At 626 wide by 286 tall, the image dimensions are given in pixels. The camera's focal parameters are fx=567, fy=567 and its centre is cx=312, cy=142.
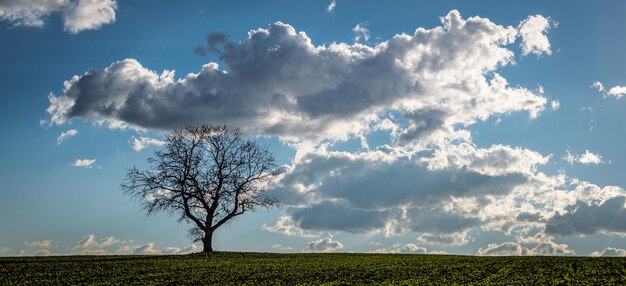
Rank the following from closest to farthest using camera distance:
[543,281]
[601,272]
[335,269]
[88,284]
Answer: [543,281] < [601,272] < [88,284] < [335,269]

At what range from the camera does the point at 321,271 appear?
39875 millimetres

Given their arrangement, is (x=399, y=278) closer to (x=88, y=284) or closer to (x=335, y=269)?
(x=335, y=269)

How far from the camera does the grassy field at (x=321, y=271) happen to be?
34156 millimetres

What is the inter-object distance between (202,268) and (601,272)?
2757cm

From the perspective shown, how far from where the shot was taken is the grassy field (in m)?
34.2

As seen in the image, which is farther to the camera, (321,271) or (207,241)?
(207,241)

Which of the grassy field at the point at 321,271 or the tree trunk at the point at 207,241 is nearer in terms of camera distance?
the grassy field at the point at 321,271

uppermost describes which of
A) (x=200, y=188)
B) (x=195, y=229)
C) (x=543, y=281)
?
(x=200, y=188)

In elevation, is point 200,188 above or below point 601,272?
above

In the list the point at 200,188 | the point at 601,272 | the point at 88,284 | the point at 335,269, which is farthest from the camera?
the point at 200,188

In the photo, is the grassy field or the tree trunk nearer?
the grassy field

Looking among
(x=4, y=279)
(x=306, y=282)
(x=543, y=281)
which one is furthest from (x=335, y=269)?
(x=4, y=279)

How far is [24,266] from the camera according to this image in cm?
4519

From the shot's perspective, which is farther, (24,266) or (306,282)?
(24,266)
